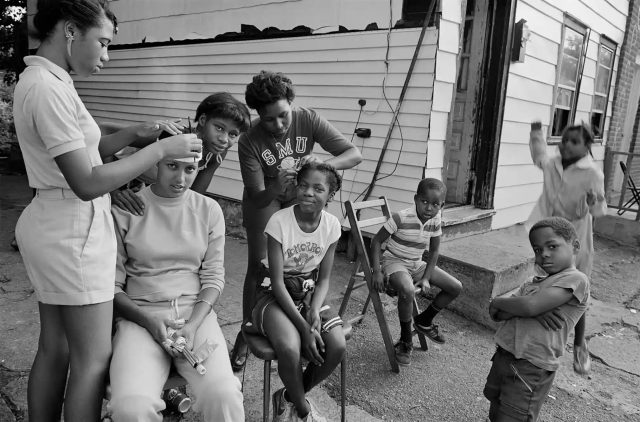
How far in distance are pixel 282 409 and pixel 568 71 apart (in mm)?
6043

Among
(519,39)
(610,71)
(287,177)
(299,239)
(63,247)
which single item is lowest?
(299,239)

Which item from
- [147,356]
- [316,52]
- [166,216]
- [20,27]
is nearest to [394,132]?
[316,52]

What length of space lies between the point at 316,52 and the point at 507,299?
12.2 ft

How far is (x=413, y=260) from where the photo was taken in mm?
3197

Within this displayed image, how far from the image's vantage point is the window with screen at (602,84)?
7082mm

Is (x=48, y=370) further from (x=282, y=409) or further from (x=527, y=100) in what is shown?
(x=527, y=100)

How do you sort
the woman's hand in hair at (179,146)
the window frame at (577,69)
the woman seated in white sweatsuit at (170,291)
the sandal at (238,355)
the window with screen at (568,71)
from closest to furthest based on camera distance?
1. the woman's hand in hair at (179,146)
2. the woman seated in white sweatsuit at (170,291)
3. the sandal at (238,355)
4. the window frame at (577,69)
5. the window with screen at (568,71)

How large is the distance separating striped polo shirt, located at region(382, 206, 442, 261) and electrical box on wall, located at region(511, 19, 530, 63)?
8.87 ft

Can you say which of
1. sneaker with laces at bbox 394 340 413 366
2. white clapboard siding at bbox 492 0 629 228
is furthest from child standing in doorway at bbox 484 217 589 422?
white clapboard siding at bbox 492 0 629 228

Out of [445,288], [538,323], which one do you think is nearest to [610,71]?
[445,288]

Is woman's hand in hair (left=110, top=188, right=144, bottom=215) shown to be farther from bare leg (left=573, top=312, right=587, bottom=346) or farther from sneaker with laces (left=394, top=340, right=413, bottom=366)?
bare leg (left=573, top=312, right=587, bottom=346)

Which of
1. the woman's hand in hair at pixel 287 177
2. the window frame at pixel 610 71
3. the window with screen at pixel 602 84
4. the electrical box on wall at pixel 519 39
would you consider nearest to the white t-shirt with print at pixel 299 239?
the woman's hand in hair at pixel 287 177

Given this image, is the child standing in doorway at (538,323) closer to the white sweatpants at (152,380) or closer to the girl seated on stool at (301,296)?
the girl seated on stool at (301,296)

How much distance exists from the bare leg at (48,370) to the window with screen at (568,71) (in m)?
6.13
